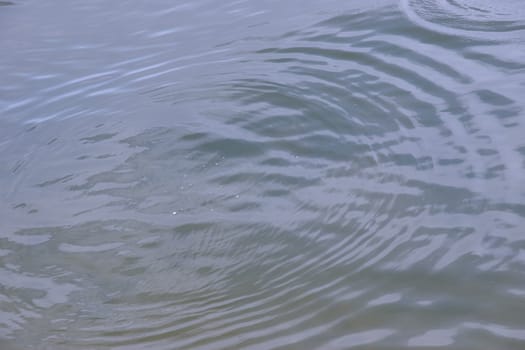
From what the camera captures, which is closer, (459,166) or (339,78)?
(459,166)

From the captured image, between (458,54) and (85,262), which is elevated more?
(458,54)

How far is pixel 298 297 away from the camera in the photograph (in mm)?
3928

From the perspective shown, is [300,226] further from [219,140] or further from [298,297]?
[219,140]

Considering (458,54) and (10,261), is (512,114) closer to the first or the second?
(458,54)

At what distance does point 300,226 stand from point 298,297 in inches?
24.6

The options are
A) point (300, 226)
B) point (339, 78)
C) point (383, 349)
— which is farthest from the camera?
point (339, 78)

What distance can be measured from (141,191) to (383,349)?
2.17 meters

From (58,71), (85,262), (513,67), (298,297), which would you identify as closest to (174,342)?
(298,297)

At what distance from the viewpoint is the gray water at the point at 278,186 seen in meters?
3.84

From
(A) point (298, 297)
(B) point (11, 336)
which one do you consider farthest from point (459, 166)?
(B) point (11, 336)

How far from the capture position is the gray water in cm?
384

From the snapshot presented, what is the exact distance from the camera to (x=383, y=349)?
137 inches

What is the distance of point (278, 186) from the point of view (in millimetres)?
4871

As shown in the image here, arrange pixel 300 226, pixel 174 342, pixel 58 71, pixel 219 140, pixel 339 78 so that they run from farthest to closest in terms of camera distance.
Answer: pixel 58 71
pixel 339 78
pixel 219 140
pixel 300 226
pixel 174 342
